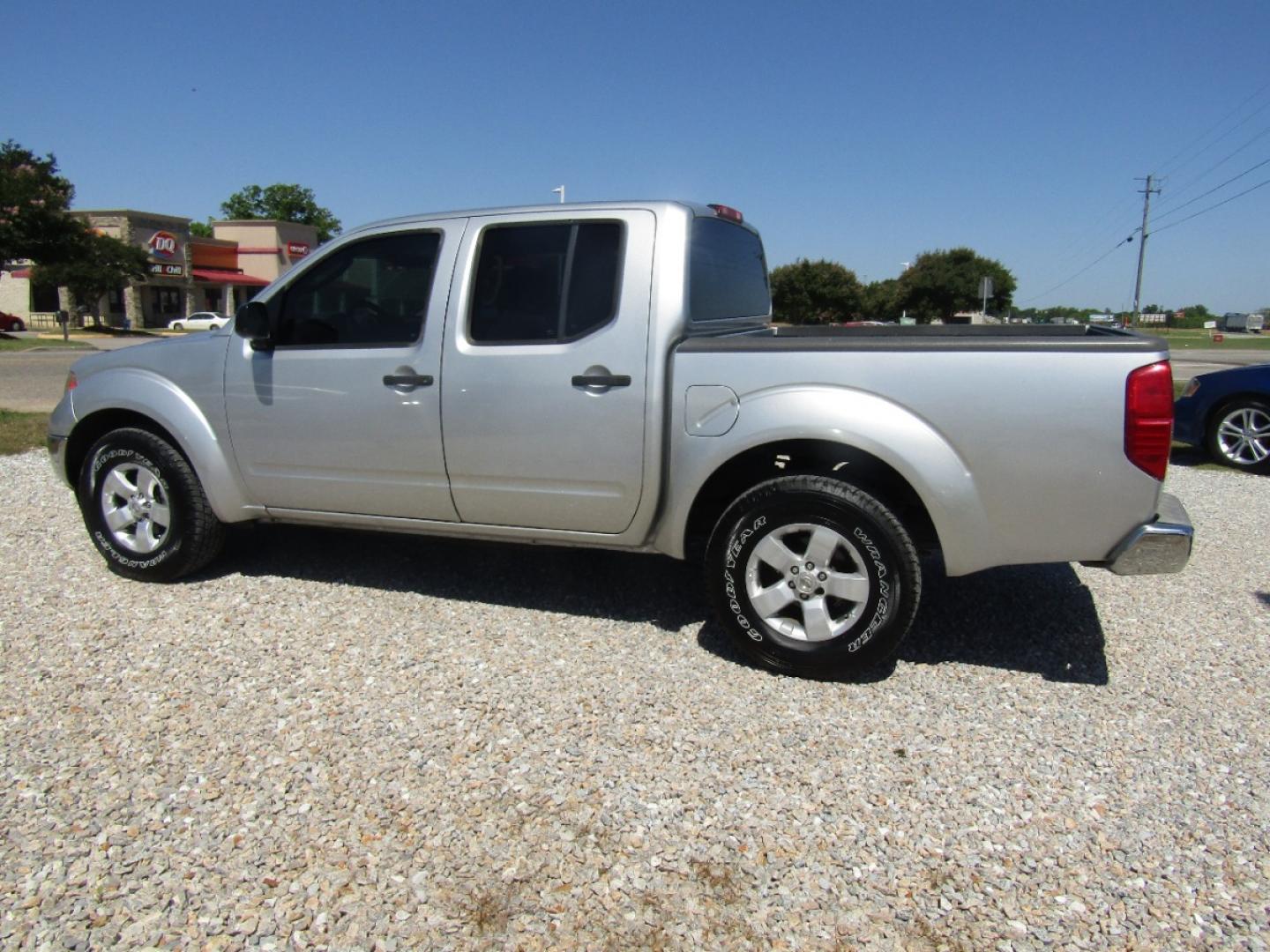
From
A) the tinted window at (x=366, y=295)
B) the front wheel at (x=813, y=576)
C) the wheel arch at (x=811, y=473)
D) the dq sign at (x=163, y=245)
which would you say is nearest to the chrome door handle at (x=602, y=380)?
the wheel arch at (x=811, y=473)

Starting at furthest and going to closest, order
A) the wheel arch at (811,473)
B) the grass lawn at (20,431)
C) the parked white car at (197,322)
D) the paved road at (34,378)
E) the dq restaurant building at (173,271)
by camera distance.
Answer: the dq restaurant building at (173,271), the parked white car at (197,322), the paved road at (34,378), the grass lawn at (20,431), the wheel arch at (811,473)

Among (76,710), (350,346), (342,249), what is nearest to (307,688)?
(76,710)

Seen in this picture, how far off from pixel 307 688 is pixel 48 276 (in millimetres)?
46244

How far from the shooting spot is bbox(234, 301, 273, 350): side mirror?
4320 mm

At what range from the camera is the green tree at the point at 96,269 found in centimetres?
3984

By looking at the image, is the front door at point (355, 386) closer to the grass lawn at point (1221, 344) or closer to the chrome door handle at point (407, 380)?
the chrome door handle at point (407, 380)

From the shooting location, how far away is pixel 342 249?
4.40 meters

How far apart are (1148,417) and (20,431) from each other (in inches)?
439

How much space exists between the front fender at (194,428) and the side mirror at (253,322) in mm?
399

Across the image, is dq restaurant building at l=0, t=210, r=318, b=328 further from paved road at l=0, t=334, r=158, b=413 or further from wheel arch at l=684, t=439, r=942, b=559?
wheel arch at l=684, t=439, r=942, b=559

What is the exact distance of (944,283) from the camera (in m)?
63.4

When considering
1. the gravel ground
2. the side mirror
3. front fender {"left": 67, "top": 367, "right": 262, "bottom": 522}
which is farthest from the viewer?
front fender {"left": 67, "top": 367, "right": 262, "bottom": 522}

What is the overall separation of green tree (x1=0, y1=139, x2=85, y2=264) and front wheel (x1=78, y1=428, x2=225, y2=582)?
36.6 m

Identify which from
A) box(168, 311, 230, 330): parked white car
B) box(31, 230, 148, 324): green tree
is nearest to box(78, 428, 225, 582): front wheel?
box(31, 230, 148, 324): green tree
